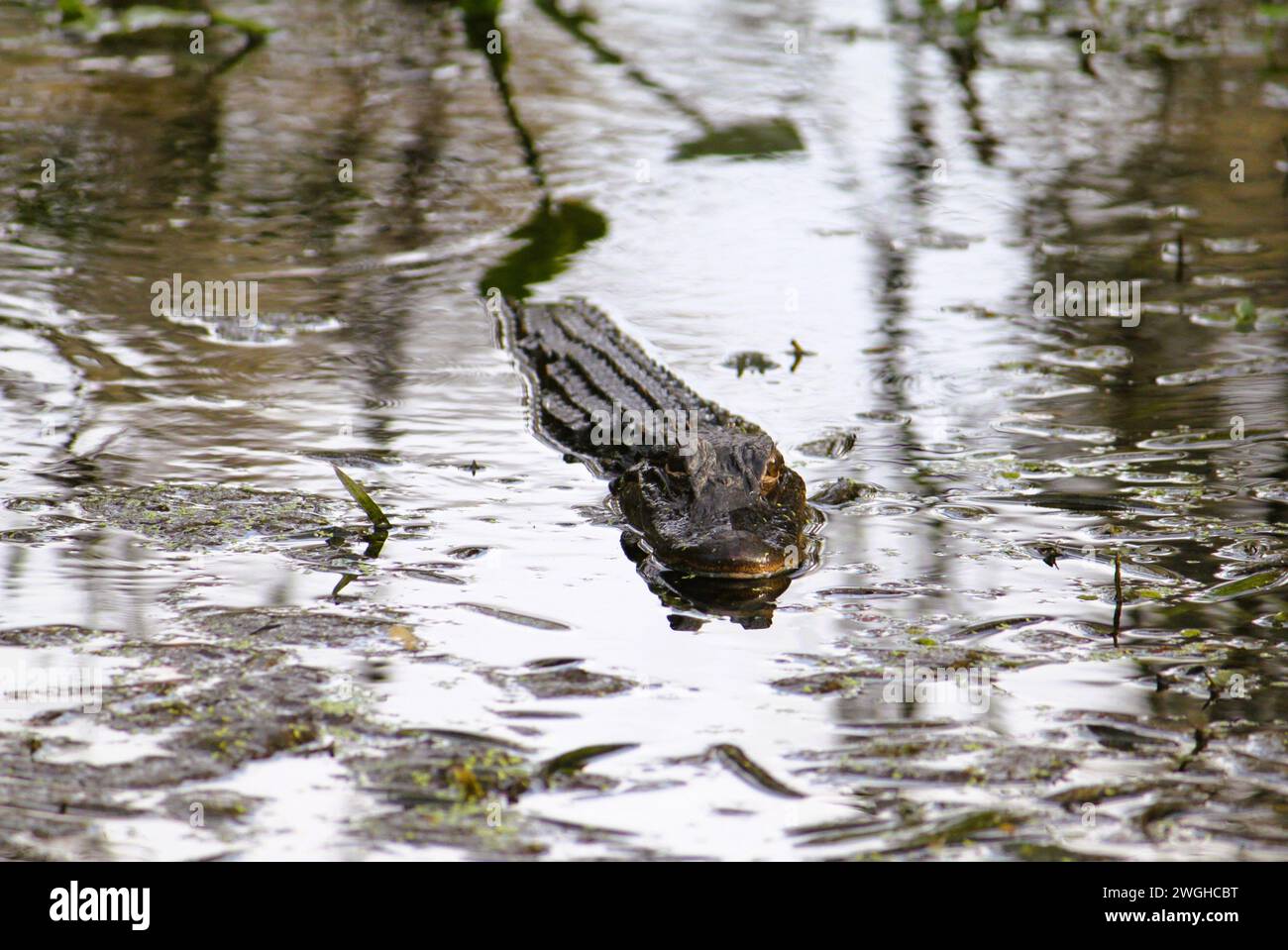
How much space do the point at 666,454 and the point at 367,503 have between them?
0.96 m

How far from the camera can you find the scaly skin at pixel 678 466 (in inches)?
163

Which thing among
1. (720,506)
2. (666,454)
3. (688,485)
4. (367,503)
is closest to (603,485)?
(666,454)

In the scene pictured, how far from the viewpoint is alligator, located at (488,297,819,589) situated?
4156 millimetres

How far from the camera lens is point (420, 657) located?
3.42m

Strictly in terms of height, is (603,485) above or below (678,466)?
below

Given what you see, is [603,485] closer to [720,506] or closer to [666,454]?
[666,454]

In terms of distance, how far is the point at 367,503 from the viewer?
4.14 metres

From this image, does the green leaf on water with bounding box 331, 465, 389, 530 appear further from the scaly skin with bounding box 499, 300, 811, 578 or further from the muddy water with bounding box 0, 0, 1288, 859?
the scaly skin with bounding box 499, 300, 811, 578

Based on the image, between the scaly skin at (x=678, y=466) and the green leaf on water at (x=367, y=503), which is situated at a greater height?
the green leaf on water at (x=367, y=503)

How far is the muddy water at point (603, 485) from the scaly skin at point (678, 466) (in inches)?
5.5

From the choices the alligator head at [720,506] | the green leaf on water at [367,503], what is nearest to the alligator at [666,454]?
the alligator head at [720,506]

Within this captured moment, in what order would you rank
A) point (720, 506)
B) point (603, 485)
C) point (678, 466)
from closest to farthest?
point (720, 506) < point (678, 466) < point (603, 485)

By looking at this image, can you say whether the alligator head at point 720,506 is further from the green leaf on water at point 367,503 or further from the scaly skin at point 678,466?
the green leaf on water at point 367,503

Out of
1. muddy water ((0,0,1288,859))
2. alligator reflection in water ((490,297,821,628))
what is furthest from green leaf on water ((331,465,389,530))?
alligator reflection in water ((490,297,821,628))
